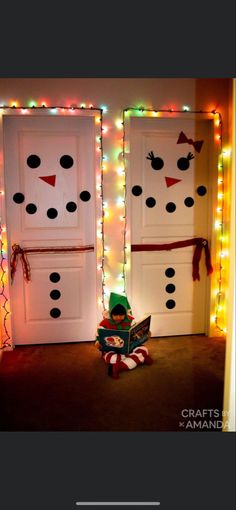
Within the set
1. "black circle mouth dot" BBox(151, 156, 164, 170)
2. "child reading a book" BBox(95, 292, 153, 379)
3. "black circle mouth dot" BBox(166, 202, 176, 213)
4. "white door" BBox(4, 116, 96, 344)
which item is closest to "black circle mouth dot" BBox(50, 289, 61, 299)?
"white door" BBox(4, 116, 96, 344)

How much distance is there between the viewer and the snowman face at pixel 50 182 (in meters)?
3.41

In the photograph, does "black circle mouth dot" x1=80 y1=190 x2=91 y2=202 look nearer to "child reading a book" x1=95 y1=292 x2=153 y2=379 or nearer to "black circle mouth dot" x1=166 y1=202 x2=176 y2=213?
"black circle mouth dot" x1=166 y1=202 x2=176 y2=213

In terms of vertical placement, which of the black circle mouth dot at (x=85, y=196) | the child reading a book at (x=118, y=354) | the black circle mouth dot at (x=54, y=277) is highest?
the black circle mouth dot at (x=85, y=196)

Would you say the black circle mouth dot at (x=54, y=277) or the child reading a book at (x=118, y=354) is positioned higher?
the black circle mouth dot at (x=54, y=277)

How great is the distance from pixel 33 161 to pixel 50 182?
0.22 meters

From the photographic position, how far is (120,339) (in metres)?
3.09

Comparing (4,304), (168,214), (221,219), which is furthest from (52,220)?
(221,219)

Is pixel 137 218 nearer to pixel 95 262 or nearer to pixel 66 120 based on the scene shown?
pixel 95 262

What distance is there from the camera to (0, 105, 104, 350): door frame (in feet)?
10.8

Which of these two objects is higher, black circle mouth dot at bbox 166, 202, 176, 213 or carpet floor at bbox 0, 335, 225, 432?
black circle mouth dot at bbox 166, 202, 176, 213

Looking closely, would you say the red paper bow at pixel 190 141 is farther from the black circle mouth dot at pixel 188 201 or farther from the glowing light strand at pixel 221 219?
the black circle mouth dot at pixel 188 201

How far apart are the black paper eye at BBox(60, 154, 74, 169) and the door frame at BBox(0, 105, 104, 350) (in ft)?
0.68

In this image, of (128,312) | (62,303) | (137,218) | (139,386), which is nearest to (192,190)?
(137,218)

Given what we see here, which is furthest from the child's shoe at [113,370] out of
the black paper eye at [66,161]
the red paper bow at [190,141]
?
the red paper bow at [190,141]
